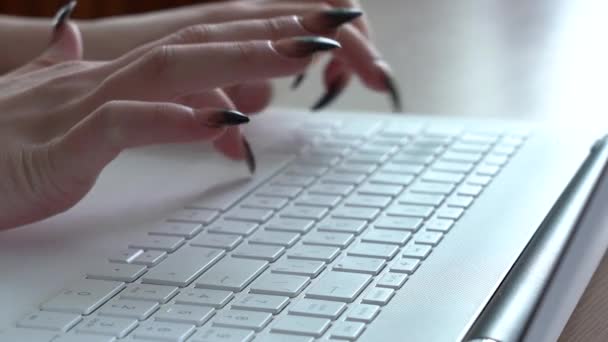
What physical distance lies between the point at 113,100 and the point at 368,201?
0.17 meters

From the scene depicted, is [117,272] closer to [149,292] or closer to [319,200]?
[149,292]

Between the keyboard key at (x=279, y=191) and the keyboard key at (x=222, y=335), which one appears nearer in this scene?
the keyboard key at (x=222, y=335)

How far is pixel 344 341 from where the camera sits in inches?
16.8

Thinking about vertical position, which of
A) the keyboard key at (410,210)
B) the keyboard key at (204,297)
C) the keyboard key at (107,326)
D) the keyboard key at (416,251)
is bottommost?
the keyboard key at (410,210)

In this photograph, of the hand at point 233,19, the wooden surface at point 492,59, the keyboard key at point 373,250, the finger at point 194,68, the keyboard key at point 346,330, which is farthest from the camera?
the wooden surface at point 492,59

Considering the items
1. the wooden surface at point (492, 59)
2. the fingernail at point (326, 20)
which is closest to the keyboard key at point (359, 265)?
the fingernail at point (326, 20)

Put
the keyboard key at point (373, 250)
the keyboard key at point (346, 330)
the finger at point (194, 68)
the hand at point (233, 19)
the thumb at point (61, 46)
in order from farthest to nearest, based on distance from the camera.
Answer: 1. the hand at point (233, 19)
2. the thumb at point (61, 46)
3. the finger at point (194, 68)
4. the keyboard key at point (373, 250)
5. the keyboard key at point (346, 330)

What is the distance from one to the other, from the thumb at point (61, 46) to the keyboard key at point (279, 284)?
34cm

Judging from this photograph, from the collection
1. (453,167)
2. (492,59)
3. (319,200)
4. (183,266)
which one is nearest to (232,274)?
(183,266)

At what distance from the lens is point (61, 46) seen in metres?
0.78

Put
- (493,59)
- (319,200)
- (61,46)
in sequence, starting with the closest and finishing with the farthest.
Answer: (319,200)
(61,46)
(493,59)

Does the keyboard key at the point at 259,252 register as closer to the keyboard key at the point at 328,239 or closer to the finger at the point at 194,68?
the keyboard key at the point at 328,239

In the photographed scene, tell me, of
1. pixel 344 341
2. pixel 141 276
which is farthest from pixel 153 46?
pixel 344 341

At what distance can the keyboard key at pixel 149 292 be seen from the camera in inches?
18.8
